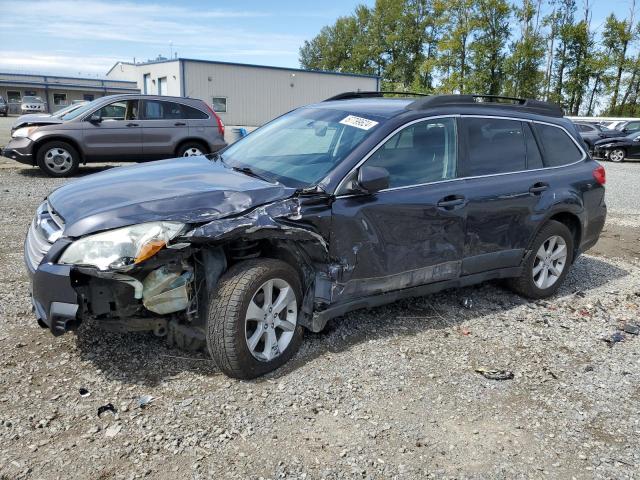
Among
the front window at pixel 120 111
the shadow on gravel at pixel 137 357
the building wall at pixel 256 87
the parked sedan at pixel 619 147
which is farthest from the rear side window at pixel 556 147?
the building wall at pixel 256 87

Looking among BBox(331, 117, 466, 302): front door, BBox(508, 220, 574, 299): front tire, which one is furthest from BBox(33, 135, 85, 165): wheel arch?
BBox(508, 220, 574, 299): front tire

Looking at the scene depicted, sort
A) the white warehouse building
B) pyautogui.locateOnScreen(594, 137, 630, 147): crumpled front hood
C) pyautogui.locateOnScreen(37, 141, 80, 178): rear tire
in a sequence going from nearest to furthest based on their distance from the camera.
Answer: pyautogui.locateOnScreen(37, 141, 80, 178): rear tire, pyautogui.locateOnScreen(594, 137, 630, 147): crumpled front hood, the white warehouse building

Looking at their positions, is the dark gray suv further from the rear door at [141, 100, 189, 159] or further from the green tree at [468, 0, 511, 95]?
the green tree at [468, 0, 511, 95]

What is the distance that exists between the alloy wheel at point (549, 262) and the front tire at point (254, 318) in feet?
8.55

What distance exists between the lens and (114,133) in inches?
455

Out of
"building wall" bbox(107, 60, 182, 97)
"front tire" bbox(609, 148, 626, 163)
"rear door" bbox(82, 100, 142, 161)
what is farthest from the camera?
"building wall" bbox(107, 60, 182, 97)

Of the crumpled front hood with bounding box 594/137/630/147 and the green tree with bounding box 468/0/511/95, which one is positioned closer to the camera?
the crumpled front hood with bounding box 594/137/630/147

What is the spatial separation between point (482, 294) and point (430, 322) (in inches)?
40.0

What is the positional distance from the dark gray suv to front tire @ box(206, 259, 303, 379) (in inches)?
366

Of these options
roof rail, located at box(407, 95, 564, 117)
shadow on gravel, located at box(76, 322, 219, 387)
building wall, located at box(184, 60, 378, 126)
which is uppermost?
building wall, located at box(184, 60, 378, 126)

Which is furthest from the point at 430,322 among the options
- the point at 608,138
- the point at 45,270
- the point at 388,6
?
the point at 388,6

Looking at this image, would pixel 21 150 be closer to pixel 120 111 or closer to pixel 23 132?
pixel 23 132

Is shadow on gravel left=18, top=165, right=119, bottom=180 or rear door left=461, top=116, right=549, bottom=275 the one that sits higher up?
rear door left=461, top=116, right=549, bottom=275

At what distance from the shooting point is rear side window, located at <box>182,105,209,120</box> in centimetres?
1222
